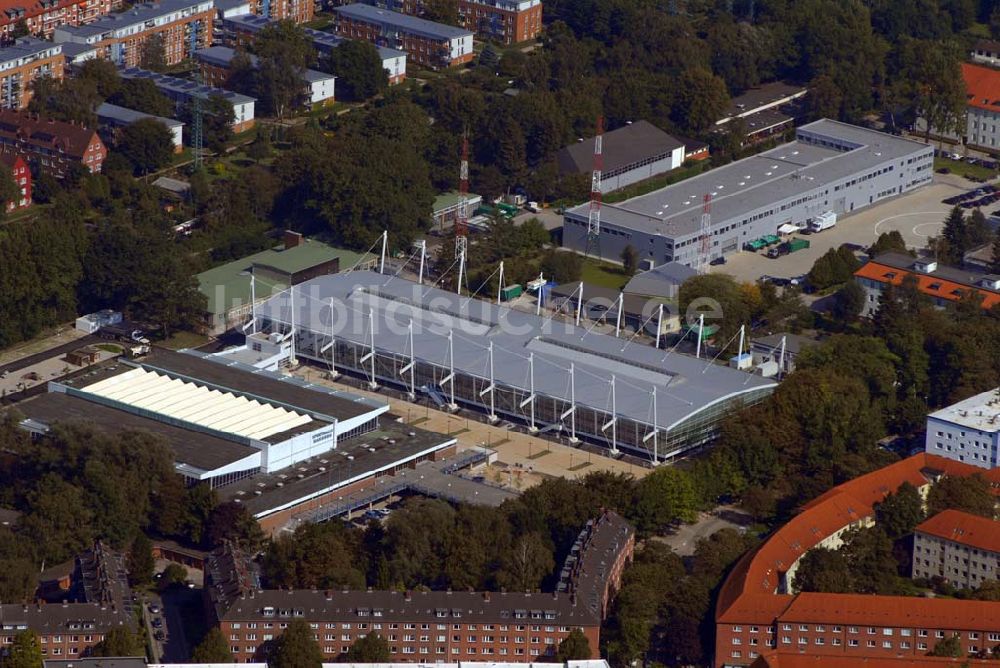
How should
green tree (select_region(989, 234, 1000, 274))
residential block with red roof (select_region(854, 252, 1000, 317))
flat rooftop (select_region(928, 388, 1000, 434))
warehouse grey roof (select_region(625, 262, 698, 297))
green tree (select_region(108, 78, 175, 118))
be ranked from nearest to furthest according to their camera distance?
flat rooftop (select_region(928, 388, 1000, 434)), residential block with red roof (select_region(854, 252, 1000, 317)), warehouse grey roof (select_region(625, 262, 698, 297)), green tree (select_region(989, 234, 1000, 274)), green tree (select_region(108, 78, 175, 118))

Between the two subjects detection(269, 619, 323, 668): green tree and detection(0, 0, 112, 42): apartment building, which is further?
detection(0, 0, 112, 42): apartment building

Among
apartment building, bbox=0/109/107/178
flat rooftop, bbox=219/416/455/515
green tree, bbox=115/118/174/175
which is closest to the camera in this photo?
flat rooftop, bbox=219/416/455/515


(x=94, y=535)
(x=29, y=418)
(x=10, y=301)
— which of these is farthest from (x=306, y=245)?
(x=94, y=535)

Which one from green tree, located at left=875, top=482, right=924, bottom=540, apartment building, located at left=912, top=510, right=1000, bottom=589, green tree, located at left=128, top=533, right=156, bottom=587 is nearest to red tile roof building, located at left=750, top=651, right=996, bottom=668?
apartment building, located at left=912, top=510, right=1000, bottom=589

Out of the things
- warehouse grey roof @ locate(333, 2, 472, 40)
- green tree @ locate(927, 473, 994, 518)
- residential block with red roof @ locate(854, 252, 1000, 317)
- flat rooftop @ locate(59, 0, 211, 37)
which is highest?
green tree @ locate(927, 473, 994, 518)

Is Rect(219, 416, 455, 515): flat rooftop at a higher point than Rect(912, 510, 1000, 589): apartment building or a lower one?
lower

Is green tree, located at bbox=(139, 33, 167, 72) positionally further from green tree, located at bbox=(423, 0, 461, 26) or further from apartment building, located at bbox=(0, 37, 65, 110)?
green tree, located at bbox=(423, 0, 461, 26)

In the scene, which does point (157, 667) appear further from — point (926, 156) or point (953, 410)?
point (926, 156)
